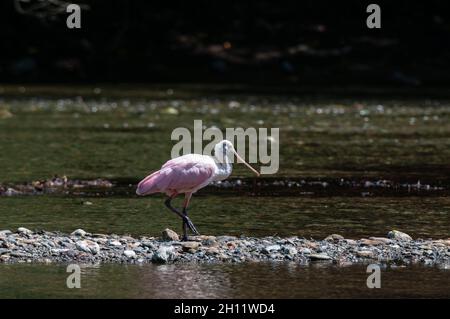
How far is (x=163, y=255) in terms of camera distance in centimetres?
1460

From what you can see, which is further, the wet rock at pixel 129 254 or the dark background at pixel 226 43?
the dark background at pixel 226 43

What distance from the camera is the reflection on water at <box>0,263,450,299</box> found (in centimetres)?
1309

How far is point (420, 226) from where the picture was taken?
17.8 metres

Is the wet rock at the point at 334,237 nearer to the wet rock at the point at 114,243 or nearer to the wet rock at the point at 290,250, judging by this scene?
the wet rock at the point at 290,250

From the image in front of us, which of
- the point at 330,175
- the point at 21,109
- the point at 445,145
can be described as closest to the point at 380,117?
the point at 445,145

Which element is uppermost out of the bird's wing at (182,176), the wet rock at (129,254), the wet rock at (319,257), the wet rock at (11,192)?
the bird's wing at (182,176)

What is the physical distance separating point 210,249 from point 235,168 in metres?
10.4

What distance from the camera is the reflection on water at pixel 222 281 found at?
1309 cm

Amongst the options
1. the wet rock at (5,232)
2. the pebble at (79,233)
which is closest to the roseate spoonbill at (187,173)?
the pebble at (79,233)

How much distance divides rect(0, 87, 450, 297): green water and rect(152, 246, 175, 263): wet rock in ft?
0.81

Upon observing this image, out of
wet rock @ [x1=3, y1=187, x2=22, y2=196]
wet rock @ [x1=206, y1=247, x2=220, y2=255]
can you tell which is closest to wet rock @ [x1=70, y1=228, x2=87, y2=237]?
wet rock @ [x1=206, y1=247, x2=220, y2=255]

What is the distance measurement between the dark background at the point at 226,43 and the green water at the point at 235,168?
845 centimetres

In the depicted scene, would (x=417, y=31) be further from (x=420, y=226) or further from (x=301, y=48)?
(x=420, y=226)

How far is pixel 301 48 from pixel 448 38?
661 centimetres
